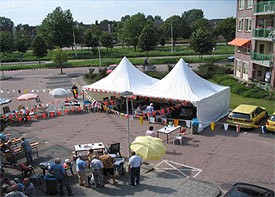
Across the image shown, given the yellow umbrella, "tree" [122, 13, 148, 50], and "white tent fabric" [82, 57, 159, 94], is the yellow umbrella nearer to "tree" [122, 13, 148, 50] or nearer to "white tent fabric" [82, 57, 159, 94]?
"white tent fabric" [82, 57, 159, 94]

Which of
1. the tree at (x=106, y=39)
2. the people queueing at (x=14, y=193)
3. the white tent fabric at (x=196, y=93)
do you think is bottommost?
the people queueing at (x=14, y=193)

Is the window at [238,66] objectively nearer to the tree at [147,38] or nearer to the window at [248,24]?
the window at [248,24]

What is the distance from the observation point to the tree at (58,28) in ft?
237

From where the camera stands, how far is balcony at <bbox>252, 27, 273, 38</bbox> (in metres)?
28.1

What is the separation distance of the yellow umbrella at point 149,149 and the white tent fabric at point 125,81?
9.12 metres

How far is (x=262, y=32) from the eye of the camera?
95.8ft

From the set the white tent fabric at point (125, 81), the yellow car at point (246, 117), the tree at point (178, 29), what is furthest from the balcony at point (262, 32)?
the tree at point (178, 29)

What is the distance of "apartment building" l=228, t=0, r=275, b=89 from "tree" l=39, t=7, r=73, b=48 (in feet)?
159

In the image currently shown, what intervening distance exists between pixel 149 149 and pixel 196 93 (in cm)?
811

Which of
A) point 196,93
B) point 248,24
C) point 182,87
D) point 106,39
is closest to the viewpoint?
point 196,93

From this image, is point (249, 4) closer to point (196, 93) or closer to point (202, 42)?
point (202, 42)

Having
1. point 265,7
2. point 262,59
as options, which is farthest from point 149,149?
point 265,7

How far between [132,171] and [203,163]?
13.0 feet

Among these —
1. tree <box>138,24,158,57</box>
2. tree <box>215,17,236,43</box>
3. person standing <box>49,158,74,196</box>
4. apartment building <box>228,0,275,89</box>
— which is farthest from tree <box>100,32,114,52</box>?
person standing <box>49,158,74,196</box>
